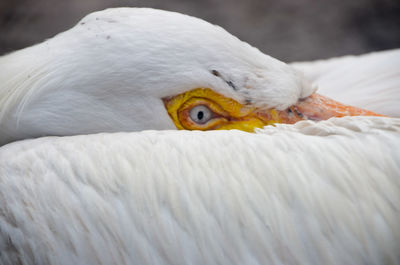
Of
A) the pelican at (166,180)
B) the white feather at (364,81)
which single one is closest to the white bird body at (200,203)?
the pelican at (166,180)

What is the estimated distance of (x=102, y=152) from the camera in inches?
41.8

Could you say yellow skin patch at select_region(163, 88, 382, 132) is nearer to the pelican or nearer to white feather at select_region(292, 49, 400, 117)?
the pelican

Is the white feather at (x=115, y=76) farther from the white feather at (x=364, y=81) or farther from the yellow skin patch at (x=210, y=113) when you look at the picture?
the white feather at (x=364, y=81)

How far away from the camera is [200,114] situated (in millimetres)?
1327

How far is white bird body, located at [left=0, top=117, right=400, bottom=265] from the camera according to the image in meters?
0.99

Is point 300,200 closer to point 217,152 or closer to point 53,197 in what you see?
point 217,152

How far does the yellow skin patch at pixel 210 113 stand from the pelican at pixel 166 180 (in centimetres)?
7

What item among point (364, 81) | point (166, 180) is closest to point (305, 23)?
point (364, 81)

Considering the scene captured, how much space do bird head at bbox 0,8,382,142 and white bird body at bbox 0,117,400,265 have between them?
179 millimetres

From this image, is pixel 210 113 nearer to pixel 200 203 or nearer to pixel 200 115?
pixel 200 115

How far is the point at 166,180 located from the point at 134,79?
34 centimetres

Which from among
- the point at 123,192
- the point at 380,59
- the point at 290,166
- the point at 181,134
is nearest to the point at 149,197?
the point at 123,192

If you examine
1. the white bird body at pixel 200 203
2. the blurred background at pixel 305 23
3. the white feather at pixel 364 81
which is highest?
the blurred background at pixel 305 23

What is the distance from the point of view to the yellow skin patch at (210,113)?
1296 mm
